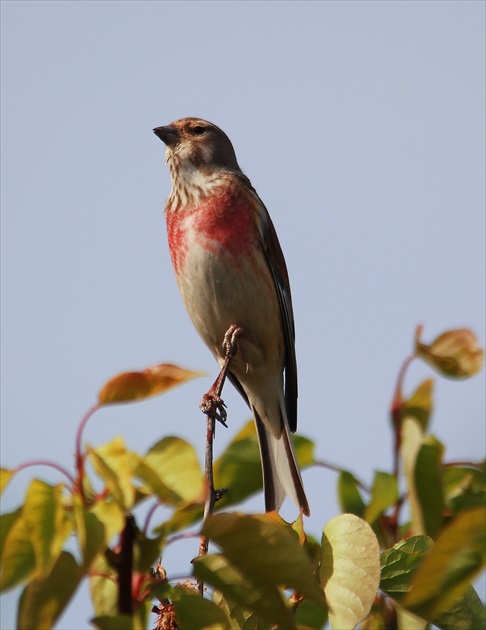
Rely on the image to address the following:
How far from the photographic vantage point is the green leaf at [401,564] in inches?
84.9

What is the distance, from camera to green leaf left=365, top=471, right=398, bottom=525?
7.30ft

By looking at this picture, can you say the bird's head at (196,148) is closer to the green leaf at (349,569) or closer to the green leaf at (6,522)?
the green leaf at (349,569)

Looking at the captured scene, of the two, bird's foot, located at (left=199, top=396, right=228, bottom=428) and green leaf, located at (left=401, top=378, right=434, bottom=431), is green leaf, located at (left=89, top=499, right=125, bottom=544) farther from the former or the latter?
bird's foot, located at (left=199, top=396, right=228, bottom=428)

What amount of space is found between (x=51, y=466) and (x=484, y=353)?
98cm

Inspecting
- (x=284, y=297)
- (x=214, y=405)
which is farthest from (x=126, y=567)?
(x=284, y=297)

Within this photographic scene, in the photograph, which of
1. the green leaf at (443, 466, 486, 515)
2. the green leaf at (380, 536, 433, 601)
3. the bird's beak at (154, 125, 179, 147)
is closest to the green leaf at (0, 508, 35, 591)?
the green leaf at (380, 536, 433, 601)

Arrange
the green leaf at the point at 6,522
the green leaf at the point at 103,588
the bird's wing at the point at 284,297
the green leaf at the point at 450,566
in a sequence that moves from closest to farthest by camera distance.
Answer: the green leaf at the point at 450,566 → the green leaf at the point at 6,522 → the green leaf at the point at 103,588 → the bird's wing at the point at 284,297

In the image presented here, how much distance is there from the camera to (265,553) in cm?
172

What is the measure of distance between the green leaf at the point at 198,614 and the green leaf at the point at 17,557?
1.16ft

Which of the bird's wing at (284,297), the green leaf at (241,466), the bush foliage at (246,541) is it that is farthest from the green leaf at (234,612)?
the bird's wing at (284,297)

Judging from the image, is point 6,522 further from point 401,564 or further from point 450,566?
point 401,564

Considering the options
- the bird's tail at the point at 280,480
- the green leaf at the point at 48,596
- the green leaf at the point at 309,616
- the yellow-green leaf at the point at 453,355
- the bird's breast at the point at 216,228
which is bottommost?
the bird's tail at the point at 280,480

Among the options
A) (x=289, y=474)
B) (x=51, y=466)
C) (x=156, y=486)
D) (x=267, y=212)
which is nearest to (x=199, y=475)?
(x=156, y=486)

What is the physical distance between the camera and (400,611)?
2186 millimetres
